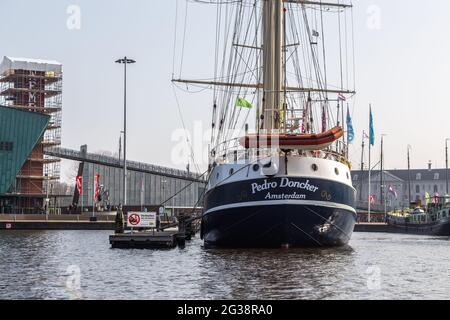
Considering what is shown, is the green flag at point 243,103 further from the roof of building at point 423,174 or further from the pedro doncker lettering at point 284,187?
the roof of building at point 423,174

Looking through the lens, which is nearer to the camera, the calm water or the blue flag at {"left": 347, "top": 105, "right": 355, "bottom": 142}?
the calm water

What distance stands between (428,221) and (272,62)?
132ft

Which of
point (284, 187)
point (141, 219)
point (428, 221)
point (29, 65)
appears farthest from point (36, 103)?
point (284, 187)

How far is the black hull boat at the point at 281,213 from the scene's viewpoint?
3384 cm

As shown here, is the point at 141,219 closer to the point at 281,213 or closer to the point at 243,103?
the point at 243,103

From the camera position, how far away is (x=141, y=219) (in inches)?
1674

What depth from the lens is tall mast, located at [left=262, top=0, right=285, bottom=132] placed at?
39938 millimetres

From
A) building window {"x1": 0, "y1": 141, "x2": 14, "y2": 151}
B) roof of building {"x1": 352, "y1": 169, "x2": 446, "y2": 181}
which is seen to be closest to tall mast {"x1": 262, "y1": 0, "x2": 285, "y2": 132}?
building window {"x1": 0, "y1": 141, "x2": 14, "y2": 151}

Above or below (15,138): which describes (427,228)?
below

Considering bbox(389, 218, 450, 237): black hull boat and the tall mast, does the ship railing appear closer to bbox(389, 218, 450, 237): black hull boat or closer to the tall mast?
the tall mast

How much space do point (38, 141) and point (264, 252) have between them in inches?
2663
